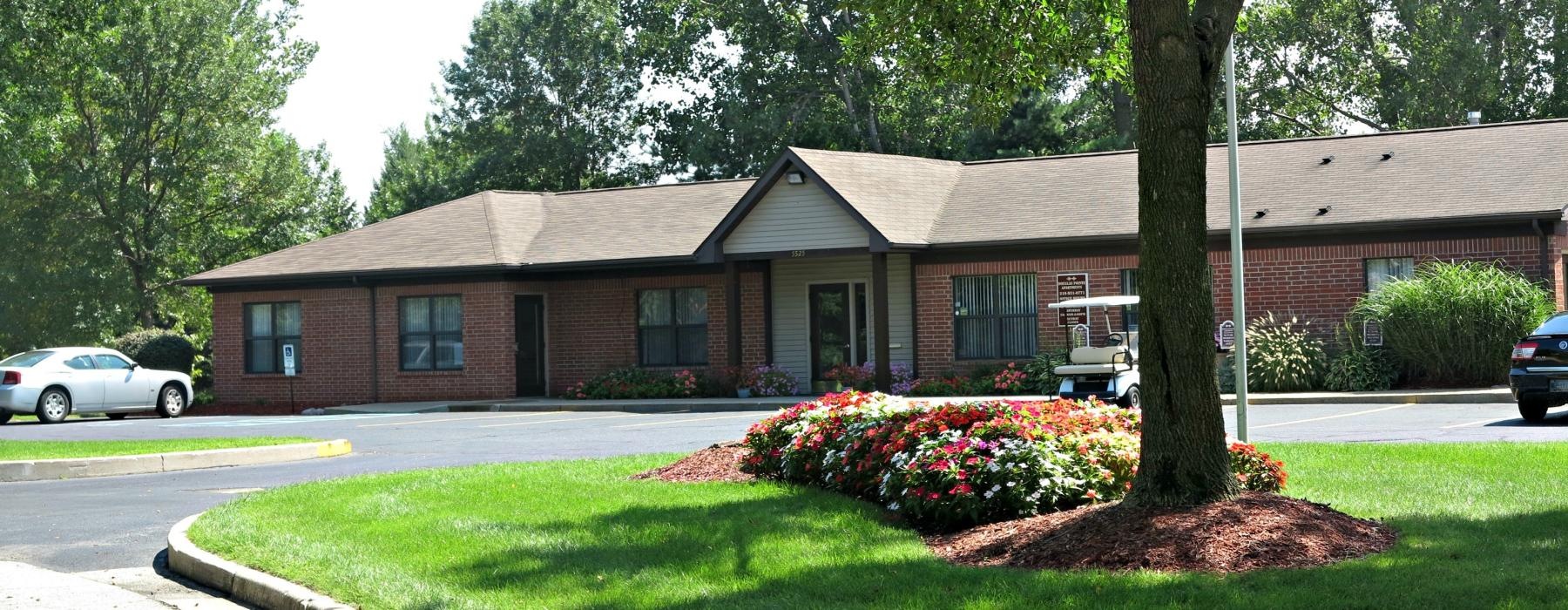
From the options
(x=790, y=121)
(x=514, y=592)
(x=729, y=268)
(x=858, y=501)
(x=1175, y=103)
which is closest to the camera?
(x=514, y=592)

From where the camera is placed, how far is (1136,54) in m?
9.30

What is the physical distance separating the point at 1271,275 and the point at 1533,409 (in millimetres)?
9185

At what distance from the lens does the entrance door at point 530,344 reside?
3266 centimetres

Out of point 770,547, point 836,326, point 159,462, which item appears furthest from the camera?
point 836,326

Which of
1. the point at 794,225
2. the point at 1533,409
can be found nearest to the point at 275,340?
the point at 794,225

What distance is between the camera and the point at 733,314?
3033 cm

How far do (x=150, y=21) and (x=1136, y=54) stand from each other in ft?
126

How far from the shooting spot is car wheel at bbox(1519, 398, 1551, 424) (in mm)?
18109

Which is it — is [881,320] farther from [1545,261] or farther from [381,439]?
[1545,261]

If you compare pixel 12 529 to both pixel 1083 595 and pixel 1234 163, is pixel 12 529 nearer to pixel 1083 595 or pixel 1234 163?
pixel 1083 595

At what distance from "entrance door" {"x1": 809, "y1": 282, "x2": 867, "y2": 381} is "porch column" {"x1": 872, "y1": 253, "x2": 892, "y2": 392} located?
2115mm

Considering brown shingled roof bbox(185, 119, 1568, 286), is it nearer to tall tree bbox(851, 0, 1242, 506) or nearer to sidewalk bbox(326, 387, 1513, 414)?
sidewalk bbox(326, 387, 1513, 414)

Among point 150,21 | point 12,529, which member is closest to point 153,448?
point 12,529

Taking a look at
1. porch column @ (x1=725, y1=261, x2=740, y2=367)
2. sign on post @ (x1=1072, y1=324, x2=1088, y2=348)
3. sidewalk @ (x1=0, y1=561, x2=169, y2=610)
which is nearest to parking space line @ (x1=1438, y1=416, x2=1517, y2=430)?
sign on post @ (x1=1072, y1=324, x2=1088, y2=348)
